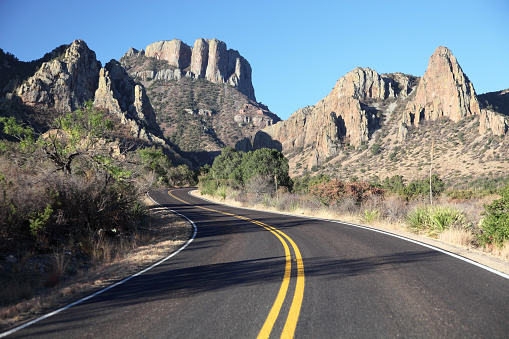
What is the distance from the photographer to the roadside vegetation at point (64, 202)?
328 inches

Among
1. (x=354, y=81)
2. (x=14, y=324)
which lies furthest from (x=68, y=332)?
(x=354, y=81)

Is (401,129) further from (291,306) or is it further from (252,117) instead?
(252,117)

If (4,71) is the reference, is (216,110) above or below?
above

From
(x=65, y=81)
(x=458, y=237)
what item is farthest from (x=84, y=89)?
(x=458, y=237)

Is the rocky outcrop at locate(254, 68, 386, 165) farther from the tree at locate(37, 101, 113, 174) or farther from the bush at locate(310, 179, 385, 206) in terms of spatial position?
the tree at locate(37, 101, 113, 174)

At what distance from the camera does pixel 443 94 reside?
261ft

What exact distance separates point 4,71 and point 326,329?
9771 cm

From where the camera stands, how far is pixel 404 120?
78.4m

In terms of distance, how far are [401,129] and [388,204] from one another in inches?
2661

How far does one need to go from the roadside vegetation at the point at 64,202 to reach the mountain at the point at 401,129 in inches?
1809

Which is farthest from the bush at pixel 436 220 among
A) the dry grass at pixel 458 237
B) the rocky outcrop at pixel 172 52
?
the rocky outcrop at pixel 172 52

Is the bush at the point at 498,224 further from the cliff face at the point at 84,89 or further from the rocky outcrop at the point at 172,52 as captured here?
the rocky outcrop at the point at 172,52

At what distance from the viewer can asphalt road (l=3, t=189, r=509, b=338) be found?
12.1 feet

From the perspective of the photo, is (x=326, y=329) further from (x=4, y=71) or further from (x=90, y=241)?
(x=4, y=71)
